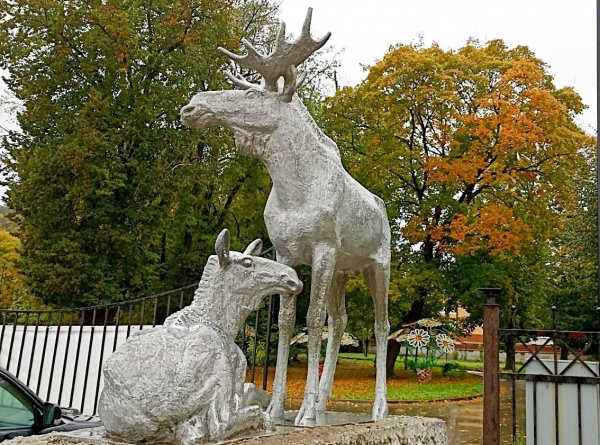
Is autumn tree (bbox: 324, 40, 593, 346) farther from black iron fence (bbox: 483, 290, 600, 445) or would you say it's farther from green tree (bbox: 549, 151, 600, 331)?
black iron fence (bbox: 483, 290, 600, 445)

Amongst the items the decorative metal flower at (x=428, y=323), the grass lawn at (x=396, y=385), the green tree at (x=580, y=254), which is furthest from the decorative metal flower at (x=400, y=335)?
the green tree at (x=580, y=254)

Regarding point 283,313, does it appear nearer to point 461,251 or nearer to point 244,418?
point 244,418

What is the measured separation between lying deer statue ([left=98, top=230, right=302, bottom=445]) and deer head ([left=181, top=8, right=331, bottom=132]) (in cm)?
79

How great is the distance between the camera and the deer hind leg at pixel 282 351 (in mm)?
3350

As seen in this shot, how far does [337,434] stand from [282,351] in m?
0.65

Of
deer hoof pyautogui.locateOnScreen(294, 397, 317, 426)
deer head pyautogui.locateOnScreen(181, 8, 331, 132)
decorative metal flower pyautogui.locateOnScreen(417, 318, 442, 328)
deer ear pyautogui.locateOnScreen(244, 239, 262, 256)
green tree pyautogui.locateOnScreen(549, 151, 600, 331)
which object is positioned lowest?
deer hoof pyautogui.locateOnScreen(294, 397, 317, 426)

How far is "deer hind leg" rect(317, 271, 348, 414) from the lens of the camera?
384 centimetres

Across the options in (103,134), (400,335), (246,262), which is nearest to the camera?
(246,262)

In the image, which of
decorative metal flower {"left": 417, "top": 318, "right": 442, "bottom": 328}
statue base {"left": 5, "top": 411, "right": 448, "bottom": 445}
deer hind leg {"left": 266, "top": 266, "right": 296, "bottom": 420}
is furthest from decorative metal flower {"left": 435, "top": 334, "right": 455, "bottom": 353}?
deer hind leg {"left": 266, "top": 266, "right": 296, "bottom": 420}

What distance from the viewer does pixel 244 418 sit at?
2668 mm

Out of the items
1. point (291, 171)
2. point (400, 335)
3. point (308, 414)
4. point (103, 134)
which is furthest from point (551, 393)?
point (400, 335)

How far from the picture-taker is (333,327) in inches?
154

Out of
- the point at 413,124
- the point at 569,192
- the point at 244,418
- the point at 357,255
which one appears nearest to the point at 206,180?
the point at 413,124

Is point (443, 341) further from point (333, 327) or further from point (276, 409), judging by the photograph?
point (276, 409)
